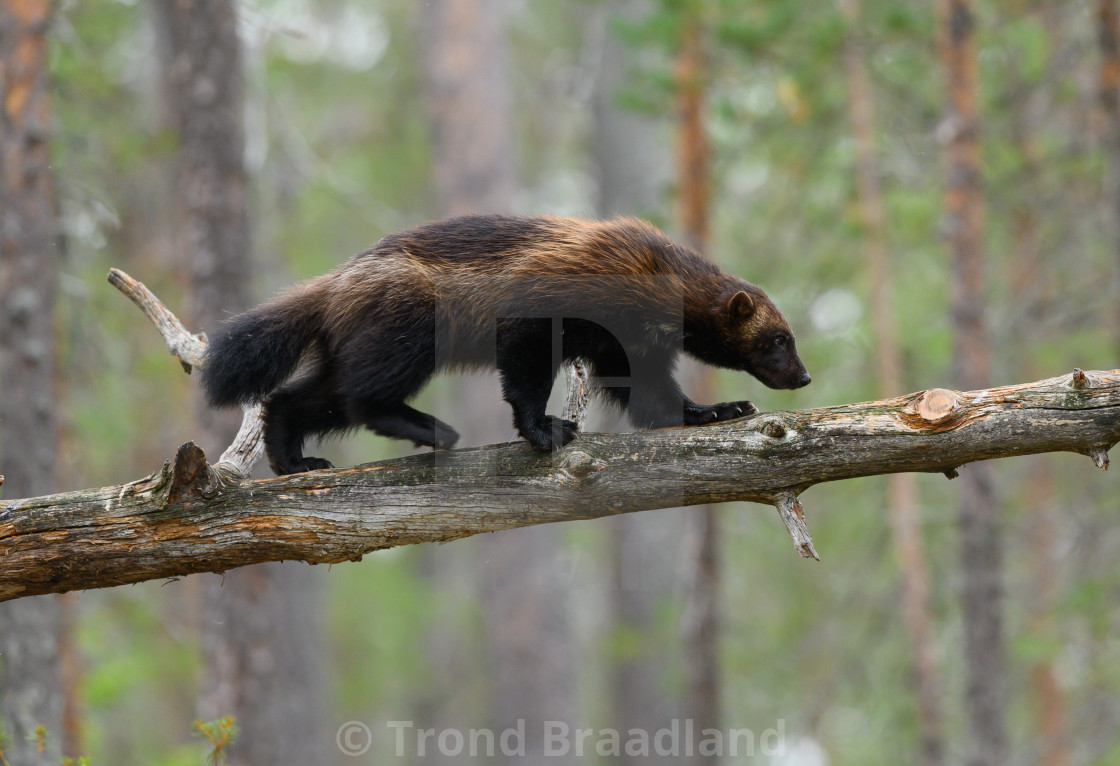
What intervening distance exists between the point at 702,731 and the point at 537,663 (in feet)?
11.2

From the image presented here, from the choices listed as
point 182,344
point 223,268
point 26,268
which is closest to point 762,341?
point 182,344

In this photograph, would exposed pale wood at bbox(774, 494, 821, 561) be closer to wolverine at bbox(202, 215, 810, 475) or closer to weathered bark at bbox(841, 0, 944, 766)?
wolverine at bbox(202, 215, 810, 475)

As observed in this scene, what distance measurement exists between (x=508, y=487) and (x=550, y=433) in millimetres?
402

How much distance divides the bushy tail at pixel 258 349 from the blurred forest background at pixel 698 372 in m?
2.30

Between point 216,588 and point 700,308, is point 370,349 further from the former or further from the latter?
point 216,588

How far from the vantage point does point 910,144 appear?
11406mm

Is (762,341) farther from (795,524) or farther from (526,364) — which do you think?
(795,524)

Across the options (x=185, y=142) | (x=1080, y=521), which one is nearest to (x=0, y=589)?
(x=185, y=142)

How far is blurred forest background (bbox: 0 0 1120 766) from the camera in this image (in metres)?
9.13

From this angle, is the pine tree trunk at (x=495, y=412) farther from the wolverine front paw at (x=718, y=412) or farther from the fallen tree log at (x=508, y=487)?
the fallen tree log at (x=508, y=487)

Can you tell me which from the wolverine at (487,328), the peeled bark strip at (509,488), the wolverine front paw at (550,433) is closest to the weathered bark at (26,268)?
the wolverine at (487,328)

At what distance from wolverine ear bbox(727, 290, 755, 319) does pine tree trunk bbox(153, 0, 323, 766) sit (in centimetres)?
512

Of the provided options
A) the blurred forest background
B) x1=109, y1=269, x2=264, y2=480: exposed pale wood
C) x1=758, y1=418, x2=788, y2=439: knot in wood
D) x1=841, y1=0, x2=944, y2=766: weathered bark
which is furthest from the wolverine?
x1=841, y1=0, x2=944, y2=766: weathered bark

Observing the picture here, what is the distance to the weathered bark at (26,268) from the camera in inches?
287
